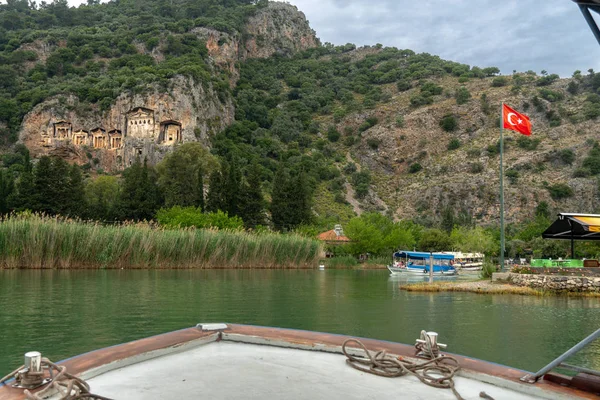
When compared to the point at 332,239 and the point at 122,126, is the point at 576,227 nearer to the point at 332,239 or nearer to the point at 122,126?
the point at 332,239

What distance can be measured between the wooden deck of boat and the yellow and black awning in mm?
13890

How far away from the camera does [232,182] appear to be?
41656 mm

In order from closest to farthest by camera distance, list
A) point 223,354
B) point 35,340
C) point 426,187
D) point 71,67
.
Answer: point 223,354, point 35,340, point 426,187, point 71,67

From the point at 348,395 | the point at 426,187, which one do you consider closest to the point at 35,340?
the point at 348,395

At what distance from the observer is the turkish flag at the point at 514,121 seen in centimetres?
2030

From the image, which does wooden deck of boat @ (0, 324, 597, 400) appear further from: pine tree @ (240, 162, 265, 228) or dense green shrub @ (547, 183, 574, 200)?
dense green shrub @ (547, 183, 574, 200)

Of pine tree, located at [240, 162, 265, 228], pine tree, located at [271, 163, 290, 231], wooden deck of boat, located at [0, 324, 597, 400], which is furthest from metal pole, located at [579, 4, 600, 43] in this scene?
pine tree, located at [271, 163, 290, 231]

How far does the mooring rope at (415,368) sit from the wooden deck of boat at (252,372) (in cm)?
4

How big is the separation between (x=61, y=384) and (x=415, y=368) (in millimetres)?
1641

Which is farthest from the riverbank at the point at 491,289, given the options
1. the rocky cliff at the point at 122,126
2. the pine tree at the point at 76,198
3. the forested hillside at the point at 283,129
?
the rocky cliff at the point at 122,126

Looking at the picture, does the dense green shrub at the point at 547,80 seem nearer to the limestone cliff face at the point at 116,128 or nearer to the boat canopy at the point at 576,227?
the limestone cliff face at the point at 116,128

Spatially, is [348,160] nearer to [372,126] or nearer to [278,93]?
[372,126]

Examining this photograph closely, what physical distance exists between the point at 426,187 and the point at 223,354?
6724 cm

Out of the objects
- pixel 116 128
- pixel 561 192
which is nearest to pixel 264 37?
pixel 116 128
